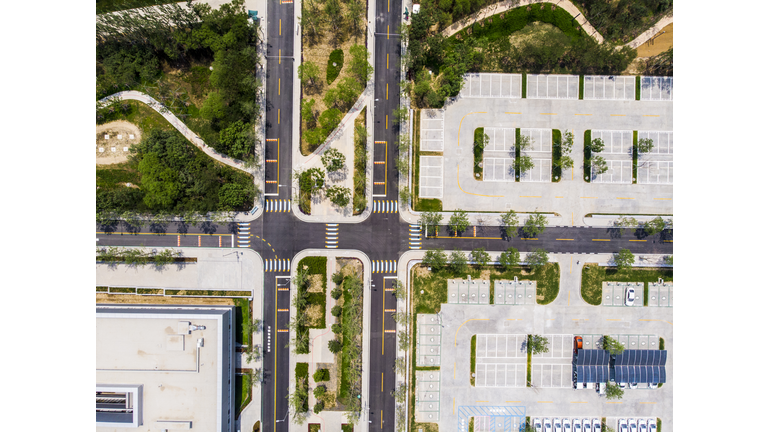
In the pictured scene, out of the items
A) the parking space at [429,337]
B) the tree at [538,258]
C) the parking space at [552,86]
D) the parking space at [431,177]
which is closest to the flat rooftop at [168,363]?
the parking space at [429,337]

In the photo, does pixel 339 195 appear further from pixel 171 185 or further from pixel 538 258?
pixel 538 258

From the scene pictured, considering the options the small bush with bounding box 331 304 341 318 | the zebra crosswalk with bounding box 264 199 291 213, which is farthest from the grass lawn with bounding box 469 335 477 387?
the zebra crosswalk with bounding box 264 199 291 213

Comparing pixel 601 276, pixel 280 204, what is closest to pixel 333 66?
pixel 280 204

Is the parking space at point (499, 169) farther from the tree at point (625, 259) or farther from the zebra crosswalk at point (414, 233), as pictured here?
the tree at point (625, 259)

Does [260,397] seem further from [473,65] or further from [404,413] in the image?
[473,65]

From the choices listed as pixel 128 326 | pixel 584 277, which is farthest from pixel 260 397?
pixel 584 277

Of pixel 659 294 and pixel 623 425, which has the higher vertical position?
pixel 659 294

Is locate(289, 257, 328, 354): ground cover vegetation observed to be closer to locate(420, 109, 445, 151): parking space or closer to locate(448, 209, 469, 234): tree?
locate(448, 209, 469, 234): tree
